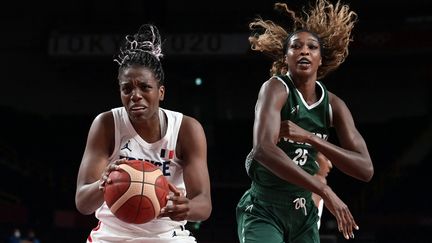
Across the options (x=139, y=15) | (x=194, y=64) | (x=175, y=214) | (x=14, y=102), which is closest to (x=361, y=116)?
(x=194, y=64)

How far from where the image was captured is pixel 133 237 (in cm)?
346

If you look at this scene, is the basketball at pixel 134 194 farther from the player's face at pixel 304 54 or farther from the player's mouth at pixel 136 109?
the player's face at pixel 304 54

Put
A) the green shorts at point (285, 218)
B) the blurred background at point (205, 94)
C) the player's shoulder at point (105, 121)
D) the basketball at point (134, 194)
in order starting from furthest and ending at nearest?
the blurred background at point (205, 94)
the green shorts at point (285, 218)
the player's shoulder at point (105, 121)
the basketball at point (134, 194)

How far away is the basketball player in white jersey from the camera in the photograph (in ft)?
11.2

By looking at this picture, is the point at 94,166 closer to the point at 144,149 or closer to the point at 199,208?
the point at 144,149

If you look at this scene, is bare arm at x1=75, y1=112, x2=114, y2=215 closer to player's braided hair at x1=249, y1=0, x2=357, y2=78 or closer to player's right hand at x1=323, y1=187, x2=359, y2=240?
player's right hand at x1=323, y1=187, x2=359, y2=240

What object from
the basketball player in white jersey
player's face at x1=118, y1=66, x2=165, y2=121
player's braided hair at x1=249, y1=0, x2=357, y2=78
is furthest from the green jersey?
player's face at x1=118, y1=66, x2=165, y2=121

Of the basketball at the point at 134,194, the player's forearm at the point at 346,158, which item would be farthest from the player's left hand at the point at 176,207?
the player's forearm at the point at 346,158

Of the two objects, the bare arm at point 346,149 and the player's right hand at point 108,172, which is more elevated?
the bare arm at point 346,149

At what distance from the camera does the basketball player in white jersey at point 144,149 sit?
11.2 ft

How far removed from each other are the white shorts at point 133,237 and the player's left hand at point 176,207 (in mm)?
382

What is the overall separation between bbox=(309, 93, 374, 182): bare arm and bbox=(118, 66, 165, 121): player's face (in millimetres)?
837

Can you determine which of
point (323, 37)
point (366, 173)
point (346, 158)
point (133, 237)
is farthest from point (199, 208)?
point (323, 37)

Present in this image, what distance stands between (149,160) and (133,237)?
387 millimetres
